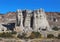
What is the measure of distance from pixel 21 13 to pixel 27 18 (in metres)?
2.80

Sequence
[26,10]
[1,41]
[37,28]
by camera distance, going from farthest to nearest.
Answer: [26,10], [37,28], [1,41]

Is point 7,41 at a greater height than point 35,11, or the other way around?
point 35,11

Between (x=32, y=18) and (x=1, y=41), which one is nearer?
(x=1, y=41)

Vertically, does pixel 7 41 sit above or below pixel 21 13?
below

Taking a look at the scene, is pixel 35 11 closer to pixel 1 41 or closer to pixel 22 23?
pixel 22 23

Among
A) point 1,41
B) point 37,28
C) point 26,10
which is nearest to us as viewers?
point 1,41

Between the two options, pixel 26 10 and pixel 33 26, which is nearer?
pixel 33 26

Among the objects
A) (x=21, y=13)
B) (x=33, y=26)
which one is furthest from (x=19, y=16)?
(x=33, y=26)

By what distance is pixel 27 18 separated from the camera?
7456cm

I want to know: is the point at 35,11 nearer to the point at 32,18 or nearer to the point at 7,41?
the point at 32,18

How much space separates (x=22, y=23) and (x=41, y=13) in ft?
20.1

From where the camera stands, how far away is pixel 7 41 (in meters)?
35.5

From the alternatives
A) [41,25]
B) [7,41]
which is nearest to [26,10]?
[41,25]

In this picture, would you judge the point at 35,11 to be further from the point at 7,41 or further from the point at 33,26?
the point at 7,41
